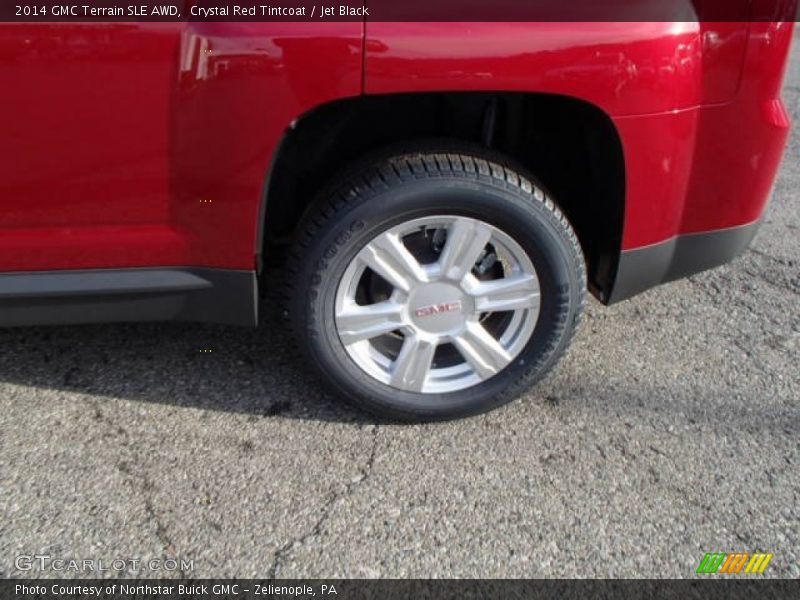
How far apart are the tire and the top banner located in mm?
410

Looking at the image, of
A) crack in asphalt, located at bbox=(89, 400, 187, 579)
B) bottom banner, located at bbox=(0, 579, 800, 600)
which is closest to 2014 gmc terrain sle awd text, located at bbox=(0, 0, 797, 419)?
crack in asphalt, located at bbox=(89, 400, 187, 579)

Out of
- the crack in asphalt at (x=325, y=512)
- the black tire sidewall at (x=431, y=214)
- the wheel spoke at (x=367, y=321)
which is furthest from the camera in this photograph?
the wheel spoke at (x=367, y=321)

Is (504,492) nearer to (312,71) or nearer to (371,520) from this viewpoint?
(371,520)

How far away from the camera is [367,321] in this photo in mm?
2271

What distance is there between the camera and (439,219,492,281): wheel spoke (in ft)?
7.14

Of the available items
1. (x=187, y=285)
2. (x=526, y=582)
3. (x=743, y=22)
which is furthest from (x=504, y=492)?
(x=743, y=22)

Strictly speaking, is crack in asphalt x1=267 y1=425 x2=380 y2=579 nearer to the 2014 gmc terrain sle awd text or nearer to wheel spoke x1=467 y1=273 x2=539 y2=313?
the 2014 gmc terrain sle awd text

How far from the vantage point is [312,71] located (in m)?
1.87

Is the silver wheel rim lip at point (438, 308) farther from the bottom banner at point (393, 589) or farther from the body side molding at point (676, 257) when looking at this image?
the bottom banner at point (393, 589)

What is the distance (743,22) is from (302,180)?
132 cm

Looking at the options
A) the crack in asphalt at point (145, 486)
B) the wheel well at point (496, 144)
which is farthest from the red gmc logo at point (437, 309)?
the crack in asphalt at point (145, 486)

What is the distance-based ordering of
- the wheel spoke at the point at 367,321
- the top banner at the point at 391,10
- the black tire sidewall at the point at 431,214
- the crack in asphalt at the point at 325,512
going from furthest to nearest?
the wheel spoke at the point at 367,321
the black tire sidewall at the point at 431,214
the crack in asphalt at the point at 325,512
the top banner at the point at 391,10

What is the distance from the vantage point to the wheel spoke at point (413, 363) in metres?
2.33

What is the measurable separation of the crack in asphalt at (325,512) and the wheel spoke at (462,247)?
0.57m
